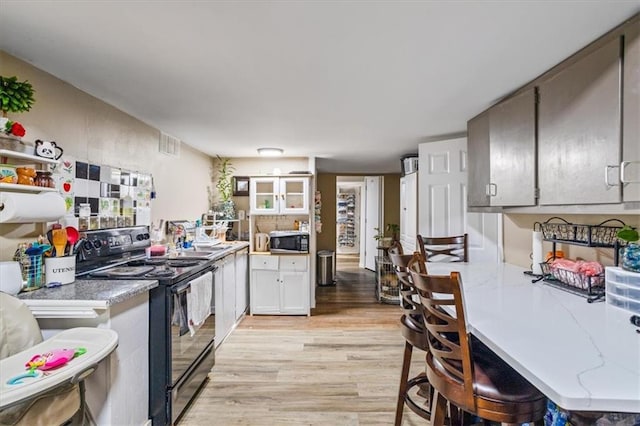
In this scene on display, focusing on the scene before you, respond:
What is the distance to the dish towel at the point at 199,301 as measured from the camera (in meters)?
2.12

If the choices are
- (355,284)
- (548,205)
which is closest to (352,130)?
(548,205)

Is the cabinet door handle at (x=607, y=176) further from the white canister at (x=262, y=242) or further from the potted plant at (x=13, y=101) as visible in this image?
the white canister at (x=262, y=242)

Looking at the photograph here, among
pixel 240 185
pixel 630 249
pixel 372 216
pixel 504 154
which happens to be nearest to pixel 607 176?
pixel 630 249

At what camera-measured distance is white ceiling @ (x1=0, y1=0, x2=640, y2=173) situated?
125 centimetres

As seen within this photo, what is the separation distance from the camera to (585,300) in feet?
4.99

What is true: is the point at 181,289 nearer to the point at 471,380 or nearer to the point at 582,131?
the point at 471,380

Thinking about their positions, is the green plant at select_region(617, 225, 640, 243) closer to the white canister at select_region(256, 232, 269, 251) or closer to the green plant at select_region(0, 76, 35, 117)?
the green plant at select_region(0, 76, 35, 117)

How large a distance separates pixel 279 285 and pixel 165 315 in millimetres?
2245

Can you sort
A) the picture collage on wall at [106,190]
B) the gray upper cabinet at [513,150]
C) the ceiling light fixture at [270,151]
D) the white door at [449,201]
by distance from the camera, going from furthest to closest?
the ceiling light fixture at [270,151] → the white door at [449,201] → the picture collage on wall at [106,190] → the gray upper cabinet at [513,150]

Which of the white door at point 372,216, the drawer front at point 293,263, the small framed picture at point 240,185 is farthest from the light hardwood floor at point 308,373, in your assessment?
the white door at point 372,216

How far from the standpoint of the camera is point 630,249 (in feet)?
4.64

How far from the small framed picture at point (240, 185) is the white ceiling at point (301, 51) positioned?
185 cm

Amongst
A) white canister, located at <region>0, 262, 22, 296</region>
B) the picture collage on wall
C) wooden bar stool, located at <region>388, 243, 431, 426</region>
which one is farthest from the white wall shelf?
wooden bar stool, located at <region>388, 243, 431, 426</region>

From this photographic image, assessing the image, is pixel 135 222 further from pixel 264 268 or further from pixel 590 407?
pixel 590 407
